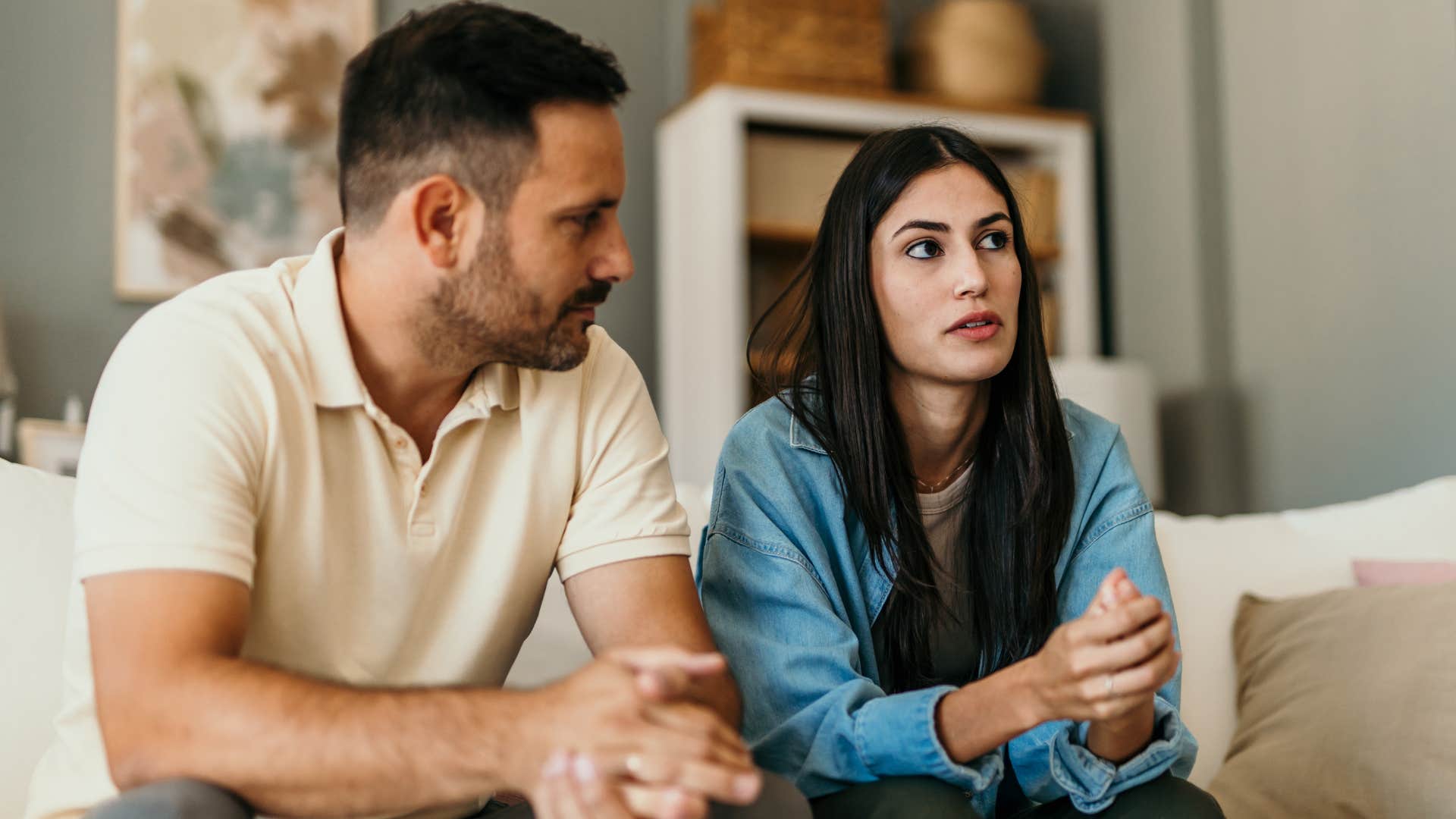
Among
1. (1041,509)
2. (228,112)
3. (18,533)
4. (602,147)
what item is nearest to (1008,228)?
(1041,509)

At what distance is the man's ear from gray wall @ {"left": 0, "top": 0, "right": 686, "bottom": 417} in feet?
7.37

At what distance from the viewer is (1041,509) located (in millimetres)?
1509

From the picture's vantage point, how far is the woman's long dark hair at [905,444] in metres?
1.49

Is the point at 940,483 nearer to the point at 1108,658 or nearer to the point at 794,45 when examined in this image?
the point at 1108,658

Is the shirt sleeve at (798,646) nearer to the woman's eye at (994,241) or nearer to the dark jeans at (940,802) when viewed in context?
the dark jeans at (940,802)

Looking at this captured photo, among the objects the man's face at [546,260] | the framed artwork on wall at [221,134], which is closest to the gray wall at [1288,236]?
the framed artwork on wall at [221,134]

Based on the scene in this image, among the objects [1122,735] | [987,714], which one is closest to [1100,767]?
[1122,735]

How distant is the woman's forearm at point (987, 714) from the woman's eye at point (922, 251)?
19.9 inches

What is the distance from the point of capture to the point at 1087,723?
1337mm

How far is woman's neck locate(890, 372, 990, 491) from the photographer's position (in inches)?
61.9

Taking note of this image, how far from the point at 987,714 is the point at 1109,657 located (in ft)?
0.51

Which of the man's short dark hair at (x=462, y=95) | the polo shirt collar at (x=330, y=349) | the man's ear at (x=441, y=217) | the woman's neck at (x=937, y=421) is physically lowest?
the woman's neck at (x=937, y=421)

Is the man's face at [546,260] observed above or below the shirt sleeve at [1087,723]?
above

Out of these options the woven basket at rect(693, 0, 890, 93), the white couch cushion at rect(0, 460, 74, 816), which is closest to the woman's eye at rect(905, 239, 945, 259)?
the white couch cushion at rect(0, 460, 74, 816)
